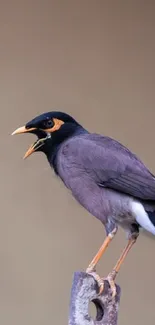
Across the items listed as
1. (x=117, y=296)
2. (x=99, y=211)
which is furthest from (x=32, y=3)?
(x=117, y=296)

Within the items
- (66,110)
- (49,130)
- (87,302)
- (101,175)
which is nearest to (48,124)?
(49,130)

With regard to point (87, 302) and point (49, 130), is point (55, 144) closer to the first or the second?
point (49, 130)

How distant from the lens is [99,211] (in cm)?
159

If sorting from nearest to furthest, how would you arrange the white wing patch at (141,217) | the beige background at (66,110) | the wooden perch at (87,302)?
the wooden perch at (87,302), the white wing patch at (141,217), the beige background at (66,110)

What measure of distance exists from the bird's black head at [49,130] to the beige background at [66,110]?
651 mm

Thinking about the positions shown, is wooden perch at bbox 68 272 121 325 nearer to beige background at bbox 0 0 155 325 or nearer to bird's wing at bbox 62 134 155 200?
bird's wing at bbox 62 134 155 200

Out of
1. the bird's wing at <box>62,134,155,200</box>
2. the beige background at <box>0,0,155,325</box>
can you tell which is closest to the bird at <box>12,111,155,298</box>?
the bird's wing at <box>62,134,155,200</box>

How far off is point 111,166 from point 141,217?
0.15 meters

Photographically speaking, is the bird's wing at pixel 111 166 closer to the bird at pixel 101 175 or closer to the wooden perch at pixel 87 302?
the bird at pixel 101 175

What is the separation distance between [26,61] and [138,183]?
102 centimetres

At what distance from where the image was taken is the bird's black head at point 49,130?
1591mm

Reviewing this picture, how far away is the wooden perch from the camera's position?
1.33 meters

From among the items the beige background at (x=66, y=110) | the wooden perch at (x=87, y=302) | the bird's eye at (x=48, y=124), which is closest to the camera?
the wooden perch at (x=87, y=302)

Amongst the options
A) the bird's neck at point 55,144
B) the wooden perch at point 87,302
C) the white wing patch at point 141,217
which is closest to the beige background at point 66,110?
the bird's neck at point 55,144
